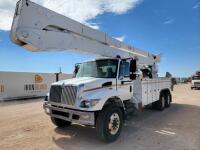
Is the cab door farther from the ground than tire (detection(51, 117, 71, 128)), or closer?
farther from the ground

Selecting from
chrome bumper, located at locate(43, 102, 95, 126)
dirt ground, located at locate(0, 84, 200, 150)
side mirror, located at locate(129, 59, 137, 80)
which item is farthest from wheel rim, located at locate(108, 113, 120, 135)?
side mirror, located at locate(129, 59, 137, 80)

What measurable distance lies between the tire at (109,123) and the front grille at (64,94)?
2.84 ft

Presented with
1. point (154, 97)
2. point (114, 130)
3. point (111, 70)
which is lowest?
point (114, 130)

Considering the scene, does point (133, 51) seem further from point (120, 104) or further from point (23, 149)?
point (23, 149)

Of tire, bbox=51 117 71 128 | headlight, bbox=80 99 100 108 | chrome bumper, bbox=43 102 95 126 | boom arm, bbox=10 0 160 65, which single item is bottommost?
tire, bbox=51 117 71 128

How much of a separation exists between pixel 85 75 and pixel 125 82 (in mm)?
1366

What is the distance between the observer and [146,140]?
5141mm

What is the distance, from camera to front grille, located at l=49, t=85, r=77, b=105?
16.2 ft

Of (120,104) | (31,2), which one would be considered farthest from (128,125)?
(31,2)

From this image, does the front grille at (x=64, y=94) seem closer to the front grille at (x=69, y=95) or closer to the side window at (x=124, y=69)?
the front grille at (x=69, y=95)

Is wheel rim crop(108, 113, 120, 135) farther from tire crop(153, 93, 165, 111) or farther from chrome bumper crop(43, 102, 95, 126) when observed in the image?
tire crop(153, 93, 165, 111)

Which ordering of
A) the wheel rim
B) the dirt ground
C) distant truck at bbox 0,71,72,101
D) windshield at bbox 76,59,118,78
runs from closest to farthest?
the dirt ground
the wheel rim
windshield at bbox 76,59,118,78
distant truck at bbox 0,71,72,101

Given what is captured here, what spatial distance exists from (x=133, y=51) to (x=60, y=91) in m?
4.46

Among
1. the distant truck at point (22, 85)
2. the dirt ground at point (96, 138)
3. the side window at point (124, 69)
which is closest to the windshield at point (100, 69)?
the side window at point (124, 69)
